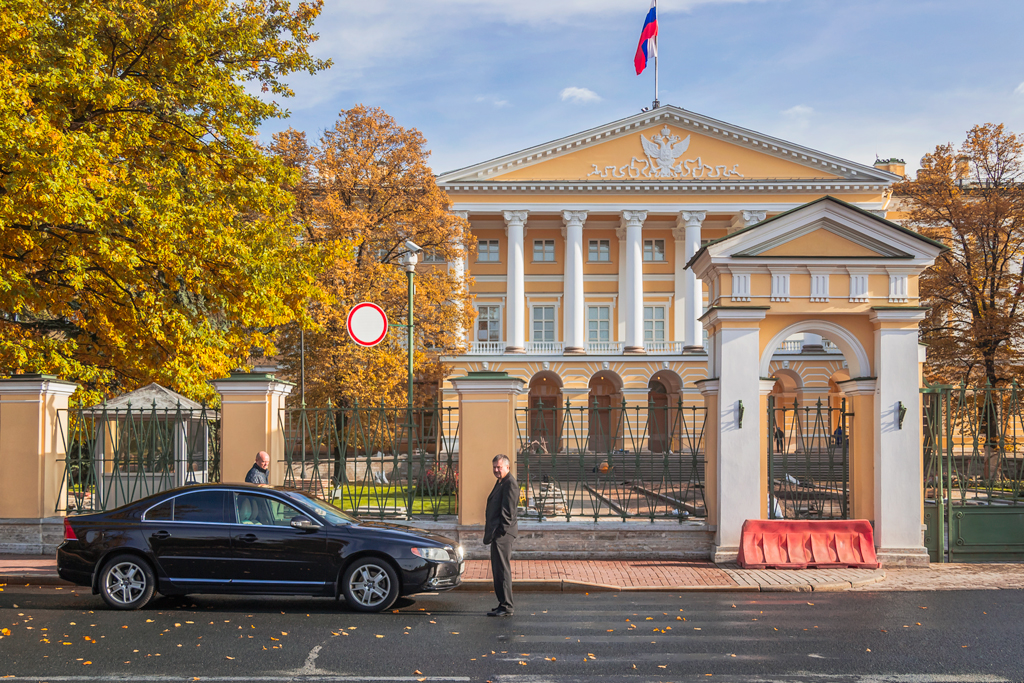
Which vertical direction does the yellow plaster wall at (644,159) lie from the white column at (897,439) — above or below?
above

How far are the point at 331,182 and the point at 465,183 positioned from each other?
21.6 metres

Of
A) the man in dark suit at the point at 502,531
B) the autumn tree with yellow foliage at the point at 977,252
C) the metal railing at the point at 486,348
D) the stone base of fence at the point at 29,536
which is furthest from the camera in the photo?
the metal railing at the point at 486,348

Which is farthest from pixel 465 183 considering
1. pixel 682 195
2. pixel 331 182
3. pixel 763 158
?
pixel 331 182

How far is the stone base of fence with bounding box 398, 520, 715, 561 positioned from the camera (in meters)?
12.8

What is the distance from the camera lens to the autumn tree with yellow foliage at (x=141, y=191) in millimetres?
14242

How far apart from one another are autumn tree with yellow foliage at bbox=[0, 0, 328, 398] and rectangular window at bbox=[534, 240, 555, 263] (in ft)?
118

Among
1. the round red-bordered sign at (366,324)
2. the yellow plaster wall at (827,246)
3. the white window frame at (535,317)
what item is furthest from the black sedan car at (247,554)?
the white window frame at (535,317)

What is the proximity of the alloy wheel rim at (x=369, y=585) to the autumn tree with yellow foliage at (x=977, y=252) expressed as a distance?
1011 inches

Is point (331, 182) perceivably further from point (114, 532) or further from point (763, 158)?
point (763, 158)

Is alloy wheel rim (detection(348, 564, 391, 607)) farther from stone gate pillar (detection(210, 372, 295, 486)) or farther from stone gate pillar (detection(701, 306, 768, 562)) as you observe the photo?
stone gate pillar (detection(701, 306, 768, 562))

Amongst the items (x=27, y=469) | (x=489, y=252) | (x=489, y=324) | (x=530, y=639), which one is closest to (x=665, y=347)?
(x=489, y=324)

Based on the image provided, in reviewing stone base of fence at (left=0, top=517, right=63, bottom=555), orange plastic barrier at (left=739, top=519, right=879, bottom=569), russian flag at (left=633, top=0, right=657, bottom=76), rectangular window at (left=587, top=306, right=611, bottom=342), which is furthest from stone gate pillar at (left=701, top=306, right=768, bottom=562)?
rectangular window at (left=587, top=306, right=611, bottom=342)

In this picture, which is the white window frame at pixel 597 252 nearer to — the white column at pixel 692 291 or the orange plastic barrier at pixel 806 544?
the white column at pixel 692 291

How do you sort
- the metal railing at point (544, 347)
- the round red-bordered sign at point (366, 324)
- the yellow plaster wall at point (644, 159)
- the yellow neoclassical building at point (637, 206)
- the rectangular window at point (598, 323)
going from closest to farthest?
the round red-bordered sign at point (366, 324), the yellow neoclassical building at point (637, 206), the yellow plaster wall at point (644, 159), the metal railing at point (544, 347), the rectangular window at point (598, 323)
